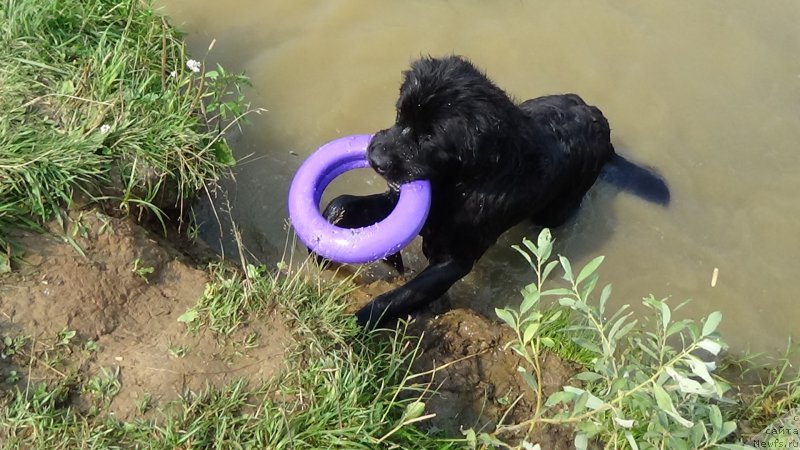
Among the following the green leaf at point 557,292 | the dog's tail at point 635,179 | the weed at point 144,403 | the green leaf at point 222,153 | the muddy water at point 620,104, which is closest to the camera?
the green leaf at point 557,292

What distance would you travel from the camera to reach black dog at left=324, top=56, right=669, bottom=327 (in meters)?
3.45

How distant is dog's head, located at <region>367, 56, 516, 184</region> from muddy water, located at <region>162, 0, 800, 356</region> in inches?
46.5

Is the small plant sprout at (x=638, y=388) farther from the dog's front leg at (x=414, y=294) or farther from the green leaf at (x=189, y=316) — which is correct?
the green leaf at (x=189, y=316)

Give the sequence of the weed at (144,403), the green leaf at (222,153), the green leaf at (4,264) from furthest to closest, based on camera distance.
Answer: the green leaf at (222,153) → the green leaf at (4,264) → the weed at (144,403)

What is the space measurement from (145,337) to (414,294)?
1409 millimetres

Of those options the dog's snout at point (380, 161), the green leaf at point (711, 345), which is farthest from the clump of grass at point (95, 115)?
the green leaf at point (711, 345)

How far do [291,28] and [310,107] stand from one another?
0.79 metres

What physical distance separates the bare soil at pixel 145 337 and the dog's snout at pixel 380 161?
3.11 ft

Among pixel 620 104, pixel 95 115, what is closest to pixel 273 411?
pixel 95 115

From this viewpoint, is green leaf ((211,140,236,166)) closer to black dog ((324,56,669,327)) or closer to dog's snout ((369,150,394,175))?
black dog ((324,56,669,327))

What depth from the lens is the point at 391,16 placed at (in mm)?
5789

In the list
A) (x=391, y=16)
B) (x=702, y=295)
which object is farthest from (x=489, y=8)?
(x=702, y=295)

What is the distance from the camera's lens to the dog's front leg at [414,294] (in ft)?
12.2

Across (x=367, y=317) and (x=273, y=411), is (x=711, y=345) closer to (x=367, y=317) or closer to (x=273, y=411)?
(x=273, y=411)
